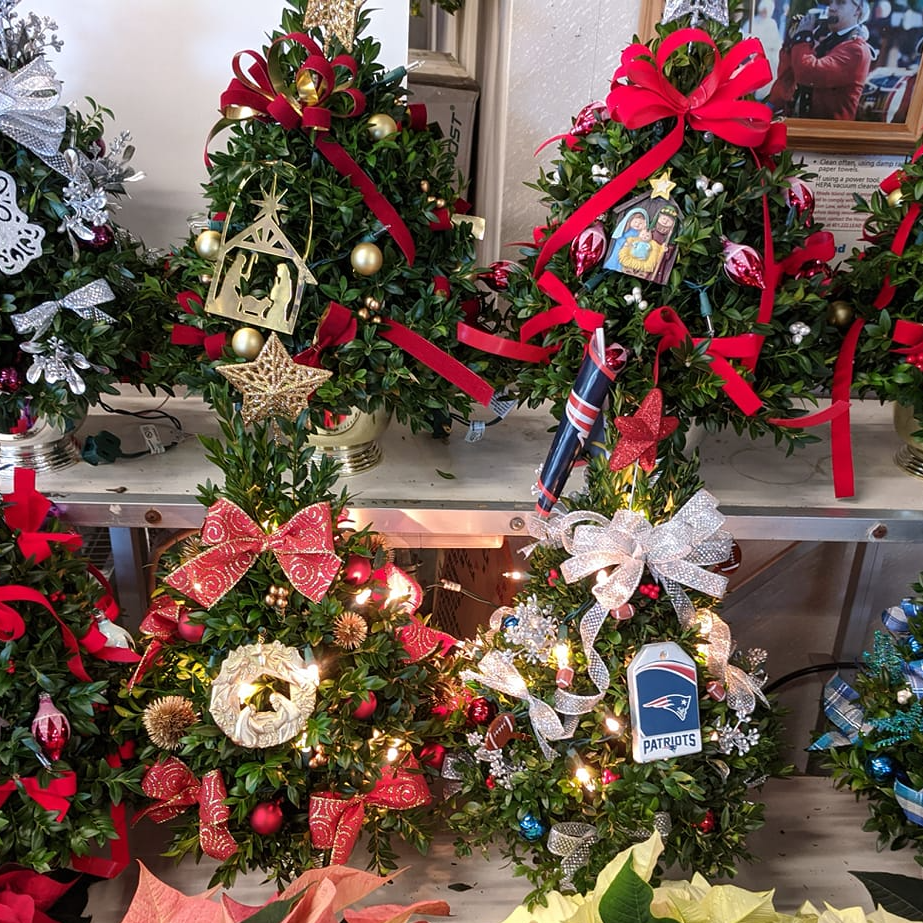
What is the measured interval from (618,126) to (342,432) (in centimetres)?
47

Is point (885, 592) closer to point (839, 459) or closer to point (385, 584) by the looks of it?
point (839, 459)

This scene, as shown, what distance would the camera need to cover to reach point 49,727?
0.81m

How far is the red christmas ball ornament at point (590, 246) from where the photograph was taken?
880mm

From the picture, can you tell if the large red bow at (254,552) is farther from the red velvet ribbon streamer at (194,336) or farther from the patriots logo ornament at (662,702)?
the patriots logo ornament at (662,702)

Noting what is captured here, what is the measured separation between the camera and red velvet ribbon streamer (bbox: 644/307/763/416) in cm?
88

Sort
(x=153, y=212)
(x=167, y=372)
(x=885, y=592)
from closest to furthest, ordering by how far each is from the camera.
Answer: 1. (x=167, y=372)
2. (x=153, y=212)
3. (x=885, y=592)

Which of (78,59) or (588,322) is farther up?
(78,59)

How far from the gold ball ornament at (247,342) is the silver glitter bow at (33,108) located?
0.91 ft

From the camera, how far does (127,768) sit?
907mm

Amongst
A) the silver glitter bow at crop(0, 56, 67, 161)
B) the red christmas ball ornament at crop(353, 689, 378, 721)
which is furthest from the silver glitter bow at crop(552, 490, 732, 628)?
the silver glitter bow at crop(0, 56, 67, 161)

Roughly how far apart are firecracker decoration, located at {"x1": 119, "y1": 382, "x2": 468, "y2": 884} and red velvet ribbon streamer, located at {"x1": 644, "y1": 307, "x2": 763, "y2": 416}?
14.9 inches

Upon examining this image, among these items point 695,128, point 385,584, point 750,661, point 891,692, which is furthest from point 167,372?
point 891,692

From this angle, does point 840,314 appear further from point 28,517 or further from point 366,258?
point 28,517

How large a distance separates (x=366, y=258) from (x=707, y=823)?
0.71 m
